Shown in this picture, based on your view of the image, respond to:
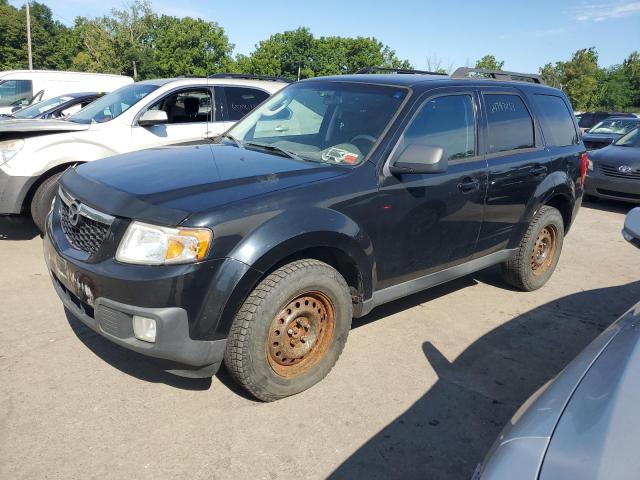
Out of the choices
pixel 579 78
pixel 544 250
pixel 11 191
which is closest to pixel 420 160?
pixel 544 250

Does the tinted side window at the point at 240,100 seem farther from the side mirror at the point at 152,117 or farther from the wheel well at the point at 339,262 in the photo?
the wheel well at the point at 339,262

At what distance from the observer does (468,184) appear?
3.81 metres

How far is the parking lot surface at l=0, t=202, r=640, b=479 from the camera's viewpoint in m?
2.54

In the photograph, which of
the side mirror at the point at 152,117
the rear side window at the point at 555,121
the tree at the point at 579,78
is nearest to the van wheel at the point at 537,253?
the rear side window at the point at 555,121

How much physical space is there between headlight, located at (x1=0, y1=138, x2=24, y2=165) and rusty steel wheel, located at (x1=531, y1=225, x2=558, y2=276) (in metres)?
5.22

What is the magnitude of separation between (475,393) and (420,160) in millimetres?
1497

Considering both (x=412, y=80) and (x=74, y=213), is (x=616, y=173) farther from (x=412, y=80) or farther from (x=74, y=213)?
(x=74, y=213)

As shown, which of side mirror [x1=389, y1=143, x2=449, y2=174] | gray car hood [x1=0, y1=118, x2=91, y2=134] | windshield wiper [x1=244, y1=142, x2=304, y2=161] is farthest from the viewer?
gray car hood [x1=0, y1=118, x2=91, y2=134]

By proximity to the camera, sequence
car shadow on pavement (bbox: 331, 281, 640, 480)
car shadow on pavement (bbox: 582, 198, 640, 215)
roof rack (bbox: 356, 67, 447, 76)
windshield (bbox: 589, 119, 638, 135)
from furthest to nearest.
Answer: windshield (bbox: 589, 119, 638, 135)
car shadow on pavement (bbox: 582, 198, 640, 215)
roof rack (bbox: 356, 67, 447, 76)
car shadow on pavement (bbox: 331, 281, 640, 480)

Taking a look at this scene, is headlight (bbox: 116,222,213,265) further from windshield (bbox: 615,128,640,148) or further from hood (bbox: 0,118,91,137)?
windshield (bbox: 615,128,640,148)

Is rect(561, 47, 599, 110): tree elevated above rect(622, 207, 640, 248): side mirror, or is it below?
above

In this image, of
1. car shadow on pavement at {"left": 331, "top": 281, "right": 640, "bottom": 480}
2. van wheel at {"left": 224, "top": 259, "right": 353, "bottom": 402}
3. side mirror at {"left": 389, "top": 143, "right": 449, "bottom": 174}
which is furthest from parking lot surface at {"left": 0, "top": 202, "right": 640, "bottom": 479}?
side mirror at {"left": 389, "top": 143, "right": 449, "bottom": 174}

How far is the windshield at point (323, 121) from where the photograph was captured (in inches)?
136

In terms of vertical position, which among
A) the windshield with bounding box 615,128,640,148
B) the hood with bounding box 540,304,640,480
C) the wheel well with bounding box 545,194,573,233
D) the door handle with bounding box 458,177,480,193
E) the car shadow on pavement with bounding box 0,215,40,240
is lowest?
the car shadow on pavement with bounding box 0,215,40,240
